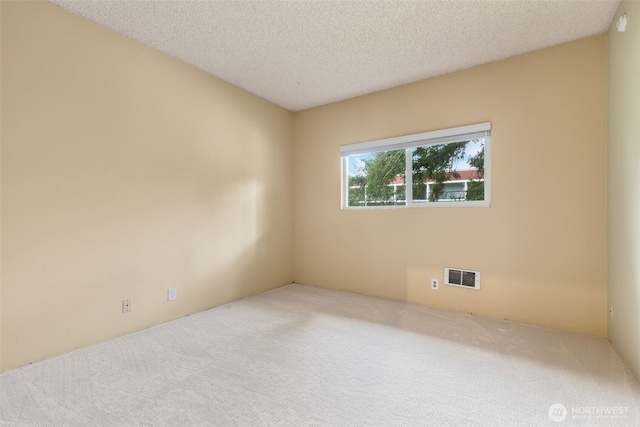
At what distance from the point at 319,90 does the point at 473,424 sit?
331cm

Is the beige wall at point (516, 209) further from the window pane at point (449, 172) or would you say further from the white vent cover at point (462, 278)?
the window pane at point (449, 172)

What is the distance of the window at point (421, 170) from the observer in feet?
9.55

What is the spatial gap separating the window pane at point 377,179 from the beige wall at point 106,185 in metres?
1.40

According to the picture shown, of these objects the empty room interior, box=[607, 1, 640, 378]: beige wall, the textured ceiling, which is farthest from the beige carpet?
the textured ceiling

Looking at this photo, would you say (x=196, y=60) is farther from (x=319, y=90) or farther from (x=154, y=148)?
(x=319, y=90)

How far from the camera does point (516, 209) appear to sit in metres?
2.67

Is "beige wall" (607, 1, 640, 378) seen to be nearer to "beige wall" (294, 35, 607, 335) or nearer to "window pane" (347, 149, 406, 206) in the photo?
"beige wall" (294, 35, 607, 335)

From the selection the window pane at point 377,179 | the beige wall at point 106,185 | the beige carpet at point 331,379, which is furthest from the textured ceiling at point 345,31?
the beige carpet at point 331,379

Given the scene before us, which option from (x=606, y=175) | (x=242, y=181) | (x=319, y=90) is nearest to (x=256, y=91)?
(x=319, y=90)

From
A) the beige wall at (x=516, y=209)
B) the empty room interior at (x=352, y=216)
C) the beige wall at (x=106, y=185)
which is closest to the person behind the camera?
the empty room interior at (x=352, y=216)

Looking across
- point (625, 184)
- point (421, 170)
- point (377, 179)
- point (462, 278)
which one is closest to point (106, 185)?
point (377, 179)

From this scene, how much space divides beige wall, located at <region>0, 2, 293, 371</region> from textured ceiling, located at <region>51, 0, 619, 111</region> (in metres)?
0.29

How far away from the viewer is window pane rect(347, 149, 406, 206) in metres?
3.42

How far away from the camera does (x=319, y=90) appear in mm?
3445
